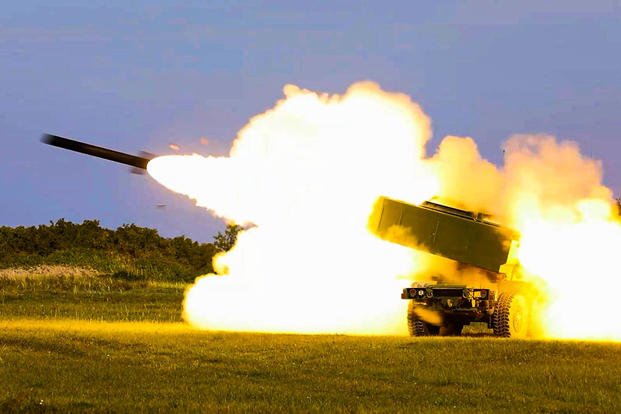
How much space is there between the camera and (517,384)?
785 inches

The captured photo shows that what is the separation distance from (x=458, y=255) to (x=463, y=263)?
2.53 feet

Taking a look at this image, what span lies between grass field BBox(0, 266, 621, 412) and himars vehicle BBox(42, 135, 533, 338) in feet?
8.30

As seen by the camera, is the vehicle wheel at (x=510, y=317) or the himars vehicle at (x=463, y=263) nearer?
the vehicle wheel at (x=510, y=317)

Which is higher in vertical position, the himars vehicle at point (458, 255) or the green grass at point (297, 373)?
the himars vehicle at point (458, 255)

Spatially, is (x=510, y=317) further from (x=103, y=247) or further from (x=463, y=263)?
(x=103, y=247)

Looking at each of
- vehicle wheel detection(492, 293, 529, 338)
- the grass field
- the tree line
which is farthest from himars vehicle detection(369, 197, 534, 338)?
the tree line

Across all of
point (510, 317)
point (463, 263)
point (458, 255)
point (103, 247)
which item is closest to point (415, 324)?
point (463, 263)

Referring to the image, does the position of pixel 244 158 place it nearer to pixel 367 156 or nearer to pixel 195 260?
pixel 367 156

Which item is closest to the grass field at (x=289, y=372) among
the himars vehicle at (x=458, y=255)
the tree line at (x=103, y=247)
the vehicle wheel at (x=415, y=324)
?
the himars vehicle at (x=458, y=255)

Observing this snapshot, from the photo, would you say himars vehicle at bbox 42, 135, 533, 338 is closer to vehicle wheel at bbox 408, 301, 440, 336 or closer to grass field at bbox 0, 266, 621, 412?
vehicle wheel at bbox 408, 301, 440, 336

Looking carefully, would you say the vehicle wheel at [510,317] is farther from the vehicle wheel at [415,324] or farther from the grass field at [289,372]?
the vehicle wheel at [415,324]

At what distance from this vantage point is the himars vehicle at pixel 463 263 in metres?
31.9

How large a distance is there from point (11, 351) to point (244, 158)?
11.5 meters

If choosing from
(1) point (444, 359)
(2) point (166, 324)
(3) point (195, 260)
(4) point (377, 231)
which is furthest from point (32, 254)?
(1) point (444, 359)
